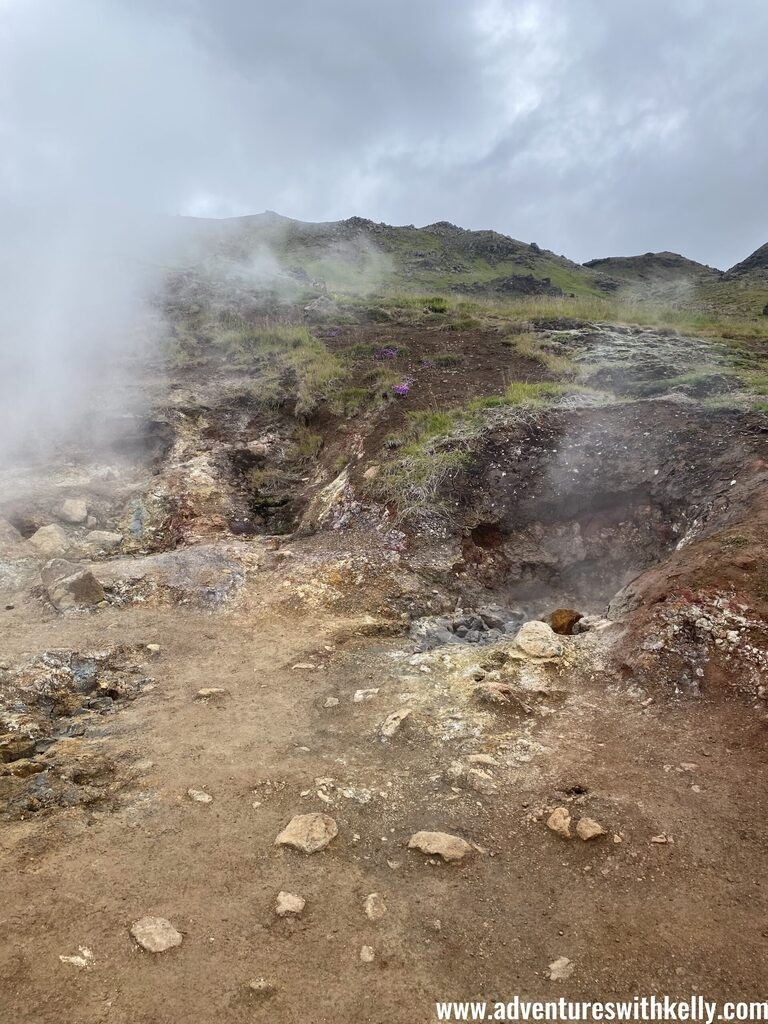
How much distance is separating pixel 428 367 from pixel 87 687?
9485mm

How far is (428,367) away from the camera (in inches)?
492

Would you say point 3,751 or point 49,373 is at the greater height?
point 49,373

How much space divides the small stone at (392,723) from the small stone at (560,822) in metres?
1.30

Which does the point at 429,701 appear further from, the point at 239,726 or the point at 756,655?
the point at 756,655

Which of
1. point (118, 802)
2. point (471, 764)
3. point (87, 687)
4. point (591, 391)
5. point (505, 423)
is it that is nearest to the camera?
point (118, 802)

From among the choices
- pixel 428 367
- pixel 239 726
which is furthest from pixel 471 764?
pixel 428 367

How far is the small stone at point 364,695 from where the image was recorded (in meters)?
4.79

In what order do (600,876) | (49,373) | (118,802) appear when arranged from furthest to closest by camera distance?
(49,373) → (118,802) → (600,876)

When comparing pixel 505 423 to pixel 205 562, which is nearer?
pixel 205 562

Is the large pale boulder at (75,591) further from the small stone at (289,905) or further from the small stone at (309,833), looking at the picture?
the small stone at (289,905)

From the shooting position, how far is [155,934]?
8.07 feet

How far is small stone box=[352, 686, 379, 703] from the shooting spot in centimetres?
479

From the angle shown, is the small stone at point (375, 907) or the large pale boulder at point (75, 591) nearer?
the small stone at point (375, 907)

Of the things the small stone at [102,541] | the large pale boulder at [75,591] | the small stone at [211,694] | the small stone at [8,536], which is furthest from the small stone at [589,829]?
the small stone at [8,536]
